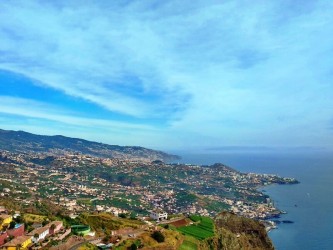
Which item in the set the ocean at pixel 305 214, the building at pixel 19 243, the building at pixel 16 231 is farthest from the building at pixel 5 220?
the ocean at pixel 305 214

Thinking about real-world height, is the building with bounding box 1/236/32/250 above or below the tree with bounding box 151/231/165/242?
above

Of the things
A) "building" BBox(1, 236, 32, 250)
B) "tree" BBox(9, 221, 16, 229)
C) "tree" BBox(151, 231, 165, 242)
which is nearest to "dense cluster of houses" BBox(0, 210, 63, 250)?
"building" BBox(1, 236, 32, 250)

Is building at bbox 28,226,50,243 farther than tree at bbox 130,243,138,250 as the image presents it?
No

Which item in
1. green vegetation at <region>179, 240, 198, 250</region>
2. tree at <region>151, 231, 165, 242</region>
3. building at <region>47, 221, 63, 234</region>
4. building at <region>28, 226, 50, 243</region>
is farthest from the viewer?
green vegetation at <region>179, 240, 198, 250</region>

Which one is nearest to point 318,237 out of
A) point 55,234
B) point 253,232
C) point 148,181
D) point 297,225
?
point 297,225

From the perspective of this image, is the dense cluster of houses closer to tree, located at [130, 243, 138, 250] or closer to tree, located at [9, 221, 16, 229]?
tree, located at [9, 221, 16, 229]

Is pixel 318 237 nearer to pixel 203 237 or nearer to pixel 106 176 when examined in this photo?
pixel 203 237
